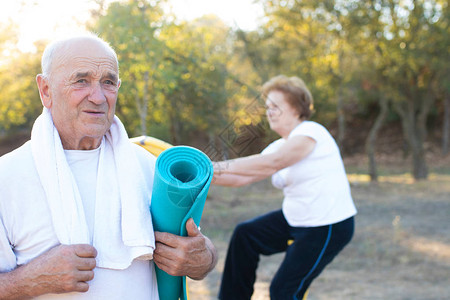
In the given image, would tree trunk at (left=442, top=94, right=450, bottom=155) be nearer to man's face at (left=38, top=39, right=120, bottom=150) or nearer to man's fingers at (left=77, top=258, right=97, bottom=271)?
man's face at (left=38, top=39, right=120, bottom=150)

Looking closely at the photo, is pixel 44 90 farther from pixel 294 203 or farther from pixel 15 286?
pixel 294 203

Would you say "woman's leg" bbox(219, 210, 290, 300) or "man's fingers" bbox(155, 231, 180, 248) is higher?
"man's fingers" bbox(155, 231, 180, 248)

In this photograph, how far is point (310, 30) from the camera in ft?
51.4

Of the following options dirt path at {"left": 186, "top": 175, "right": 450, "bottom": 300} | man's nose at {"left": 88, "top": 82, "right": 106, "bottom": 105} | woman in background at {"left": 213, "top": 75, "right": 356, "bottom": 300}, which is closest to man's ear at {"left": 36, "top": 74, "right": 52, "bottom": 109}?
man's nose at {"left": 88, "top": 82, "right": 106, "bottom": 105}

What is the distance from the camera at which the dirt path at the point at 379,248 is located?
5270mm

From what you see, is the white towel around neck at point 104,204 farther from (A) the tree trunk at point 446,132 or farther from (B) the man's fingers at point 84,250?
(A) the tree trunk at point 446,132

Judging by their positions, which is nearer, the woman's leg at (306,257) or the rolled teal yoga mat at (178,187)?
the rolled teal yoga mat at (178,187)

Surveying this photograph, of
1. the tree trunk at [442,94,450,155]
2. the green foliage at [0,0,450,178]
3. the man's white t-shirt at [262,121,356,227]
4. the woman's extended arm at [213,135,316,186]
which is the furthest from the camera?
the tree trunk at [442,94,450,155]

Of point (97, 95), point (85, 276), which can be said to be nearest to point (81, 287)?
point (85, 276)

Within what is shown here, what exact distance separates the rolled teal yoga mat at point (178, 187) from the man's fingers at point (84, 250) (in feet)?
0.95

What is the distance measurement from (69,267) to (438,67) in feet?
50.3

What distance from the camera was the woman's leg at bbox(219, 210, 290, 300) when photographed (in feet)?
11.8

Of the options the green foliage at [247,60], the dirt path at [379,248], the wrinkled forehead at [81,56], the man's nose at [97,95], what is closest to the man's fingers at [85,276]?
the man's nose at [97,95]

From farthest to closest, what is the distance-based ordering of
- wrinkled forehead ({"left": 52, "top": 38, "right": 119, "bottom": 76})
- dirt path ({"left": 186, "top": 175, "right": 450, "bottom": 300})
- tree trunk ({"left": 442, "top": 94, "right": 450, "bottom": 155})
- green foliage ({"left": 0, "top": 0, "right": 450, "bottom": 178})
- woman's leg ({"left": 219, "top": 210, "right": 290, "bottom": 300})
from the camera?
1. tree trunk ({"left": 442, "top": 94, "right": 450, "bottom": 155})
2. green foliage ({"left": 0, "top": 0, "right": 450, "bottom": 178})
3. dirt path ({"left": 186, "top": 175, "right": 450, "bottom": 300})
4. woman's leg ({"left": 219, "top": 210, "right": 290, "bottom": 300})
5. wrinkled forehead ({"left": 52, "top": 38, "right": 119, "bottom": 76})
